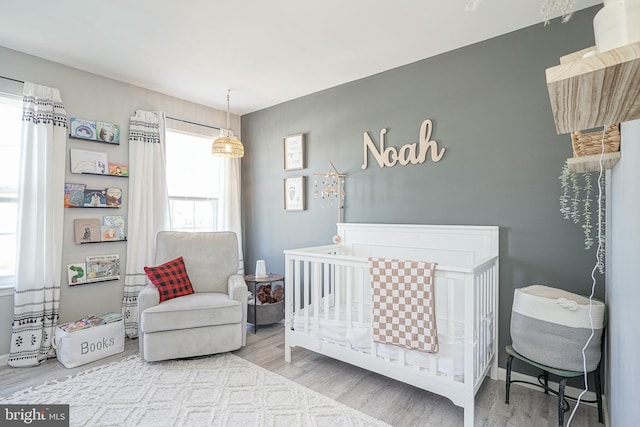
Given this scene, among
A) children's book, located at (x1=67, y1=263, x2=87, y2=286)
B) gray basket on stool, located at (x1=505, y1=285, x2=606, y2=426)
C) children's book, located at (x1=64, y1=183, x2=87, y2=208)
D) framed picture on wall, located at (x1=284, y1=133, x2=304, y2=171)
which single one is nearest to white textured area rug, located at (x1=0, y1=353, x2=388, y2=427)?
children's book, located at (x1=67, y1=263, x2=87, y2=286)

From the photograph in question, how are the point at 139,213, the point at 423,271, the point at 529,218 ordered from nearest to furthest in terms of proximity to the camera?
the point at 423,271, the point at 529,218, the point at 139,213

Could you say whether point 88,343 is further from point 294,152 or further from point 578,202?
point 578,202

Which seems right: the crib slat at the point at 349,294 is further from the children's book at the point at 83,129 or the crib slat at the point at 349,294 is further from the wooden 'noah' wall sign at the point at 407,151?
the children's book at the point at 83,129

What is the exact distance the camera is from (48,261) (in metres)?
2.64

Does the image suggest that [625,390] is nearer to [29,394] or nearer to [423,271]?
[423,271]

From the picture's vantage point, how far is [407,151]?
2818mm

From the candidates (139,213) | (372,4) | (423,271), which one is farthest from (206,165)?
(423,271)

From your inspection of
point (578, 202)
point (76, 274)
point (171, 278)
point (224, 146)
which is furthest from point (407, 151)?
point (76, 274)

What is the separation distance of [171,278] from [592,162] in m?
3.09

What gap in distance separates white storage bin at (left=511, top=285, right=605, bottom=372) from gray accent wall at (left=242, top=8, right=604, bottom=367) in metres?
0.43

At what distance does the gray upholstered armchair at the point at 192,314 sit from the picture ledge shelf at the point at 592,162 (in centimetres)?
250

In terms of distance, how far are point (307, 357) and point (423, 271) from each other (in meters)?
1.43

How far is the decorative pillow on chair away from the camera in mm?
2762

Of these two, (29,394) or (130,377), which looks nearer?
(29,394)
